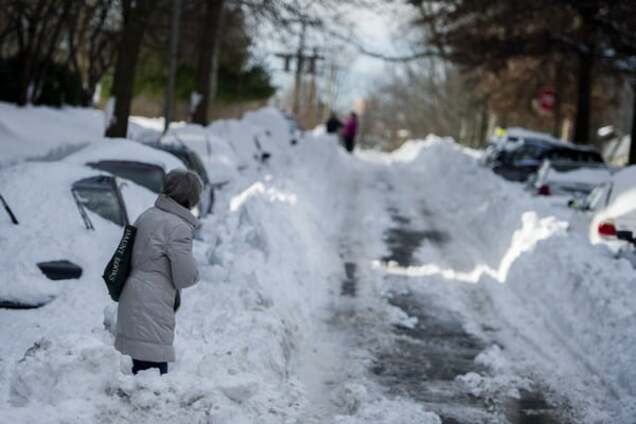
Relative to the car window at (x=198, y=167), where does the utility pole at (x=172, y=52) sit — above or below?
above

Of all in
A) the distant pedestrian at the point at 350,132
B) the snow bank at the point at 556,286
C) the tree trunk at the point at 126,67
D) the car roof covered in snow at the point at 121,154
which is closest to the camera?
the snow bank at the point at 556,286

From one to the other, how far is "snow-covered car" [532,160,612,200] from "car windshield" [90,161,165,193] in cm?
1044

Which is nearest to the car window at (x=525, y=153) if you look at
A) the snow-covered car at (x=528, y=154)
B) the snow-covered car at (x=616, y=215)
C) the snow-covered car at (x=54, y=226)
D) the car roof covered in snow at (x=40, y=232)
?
the snow-covered car at (x=528, y=154)

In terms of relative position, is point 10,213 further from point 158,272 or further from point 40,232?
point 158,272

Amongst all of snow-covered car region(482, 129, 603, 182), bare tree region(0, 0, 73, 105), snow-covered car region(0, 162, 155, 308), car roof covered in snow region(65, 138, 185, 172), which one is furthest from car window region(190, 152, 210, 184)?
snow-covered car region(482, 129, 603, 182)

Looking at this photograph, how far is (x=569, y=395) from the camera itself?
8.73 m

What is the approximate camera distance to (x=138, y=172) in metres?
12.5

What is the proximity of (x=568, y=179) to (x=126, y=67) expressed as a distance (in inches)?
370

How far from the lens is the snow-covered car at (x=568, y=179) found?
2069cm

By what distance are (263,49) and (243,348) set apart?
60.7 feet

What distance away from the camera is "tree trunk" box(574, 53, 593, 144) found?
28.1 meters

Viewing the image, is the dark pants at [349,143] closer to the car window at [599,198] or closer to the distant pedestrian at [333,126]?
the distant pedestrian at [333,126]

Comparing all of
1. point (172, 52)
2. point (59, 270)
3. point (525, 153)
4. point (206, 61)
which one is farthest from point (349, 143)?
point (59, 270)

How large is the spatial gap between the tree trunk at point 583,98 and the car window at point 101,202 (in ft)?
65.5
